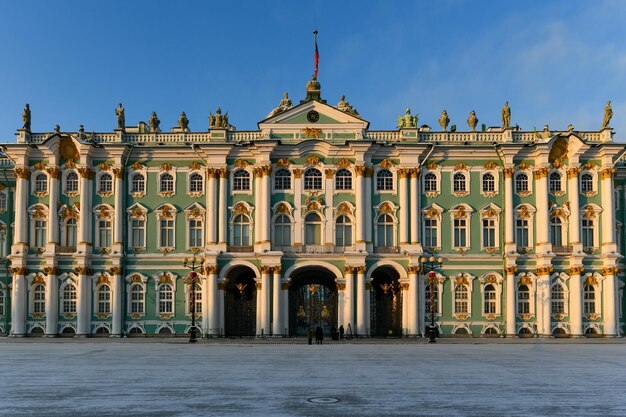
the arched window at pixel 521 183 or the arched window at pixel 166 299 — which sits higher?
the arched window at pixel 521 183

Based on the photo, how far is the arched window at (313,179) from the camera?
58000 millimetres

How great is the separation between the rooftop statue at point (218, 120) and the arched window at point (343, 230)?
1121cm

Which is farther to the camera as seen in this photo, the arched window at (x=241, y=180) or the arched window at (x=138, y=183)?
the arched window at (x=138, y=183)

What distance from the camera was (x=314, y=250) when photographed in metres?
56.9

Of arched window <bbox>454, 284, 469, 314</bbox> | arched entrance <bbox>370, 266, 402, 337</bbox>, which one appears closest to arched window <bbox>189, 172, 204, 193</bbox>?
arched entrance <bbox>370, 266, 402, 337</bbox>

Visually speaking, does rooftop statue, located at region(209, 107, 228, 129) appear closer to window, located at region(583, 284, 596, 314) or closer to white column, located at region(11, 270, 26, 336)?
white column, located at region(11, 270, 26, 336)

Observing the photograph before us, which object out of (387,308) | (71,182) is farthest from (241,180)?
(387,308)

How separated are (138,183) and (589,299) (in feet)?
113

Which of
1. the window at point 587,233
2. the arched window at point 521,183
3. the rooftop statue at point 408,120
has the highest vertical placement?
the rooftop statue at point 408,120

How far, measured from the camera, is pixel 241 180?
58.2m

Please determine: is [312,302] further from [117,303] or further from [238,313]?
[117,303]

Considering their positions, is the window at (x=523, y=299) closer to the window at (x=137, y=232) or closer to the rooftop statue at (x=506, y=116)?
the rooftop statue at (x=506, y=116)

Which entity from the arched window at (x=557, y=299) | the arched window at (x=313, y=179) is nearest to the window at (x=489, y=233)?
the arched window at (x=557, y=299)

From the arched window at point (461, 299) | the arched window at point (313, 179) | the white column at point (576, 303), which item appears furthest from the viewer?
the arched window at point (313, 179)
